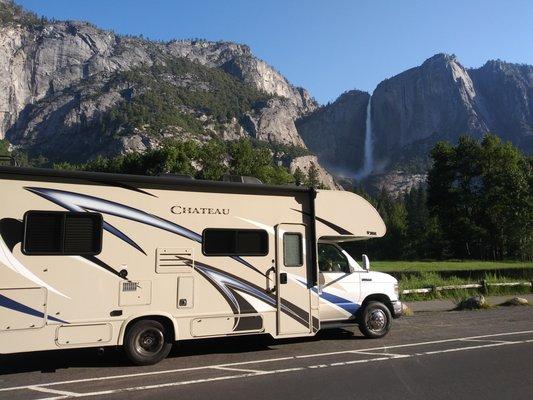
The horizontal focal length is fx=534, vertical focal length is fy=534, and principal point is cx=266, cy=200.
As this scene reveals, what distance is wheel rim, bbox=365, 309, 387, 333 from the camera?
11.3 meters

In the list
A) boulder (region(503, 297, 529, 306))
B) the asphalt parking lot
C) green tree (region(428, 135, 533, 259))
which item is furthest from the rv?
green tree (region(428, 135, 533, 259))

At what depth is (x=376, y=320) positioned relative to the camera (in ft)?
37.4

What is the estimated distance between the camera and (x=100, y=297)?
8.40 m

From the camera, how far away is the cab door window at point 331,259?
1091cm

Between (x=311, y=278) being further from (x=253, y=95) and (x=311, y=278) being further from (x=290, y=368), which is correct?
(x=253, y=95)

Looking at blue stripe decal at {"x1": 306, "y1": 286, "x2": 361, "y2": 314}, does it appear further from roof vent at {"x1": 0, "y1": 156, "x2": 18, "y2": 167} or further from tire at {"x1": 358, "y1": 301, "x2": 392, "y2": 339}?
roof vent at {"x1": 0, "y1": 156, "x2": 18, "y2": 167}

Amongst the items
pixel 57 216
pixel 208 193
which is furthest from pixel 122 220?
pixel 208 193

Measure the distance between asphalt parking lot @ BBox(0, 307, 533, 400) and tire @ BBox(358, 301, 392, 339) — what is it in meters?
0.23

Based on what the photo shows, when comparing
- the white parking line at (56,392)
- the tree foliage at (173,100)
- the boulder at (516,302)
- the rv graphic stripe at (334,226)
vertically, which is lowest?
the white parking line at (56,392)

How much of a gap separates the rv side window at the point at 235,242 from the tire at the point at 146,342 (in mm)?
1540

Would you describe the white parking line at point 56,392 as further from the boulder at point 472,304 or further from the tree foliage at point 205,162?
the tree foliage at point 205,162

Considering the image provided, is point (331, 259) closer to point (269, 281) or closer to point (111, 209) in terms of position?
point (269, 281)

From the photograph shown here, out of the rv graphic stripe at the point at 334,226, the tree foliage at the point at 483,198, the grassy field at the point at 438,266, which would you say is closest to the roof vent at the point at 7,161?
the rv graphic stripe at the point at 334,226

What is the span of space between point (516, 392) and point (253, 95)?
196566mm
